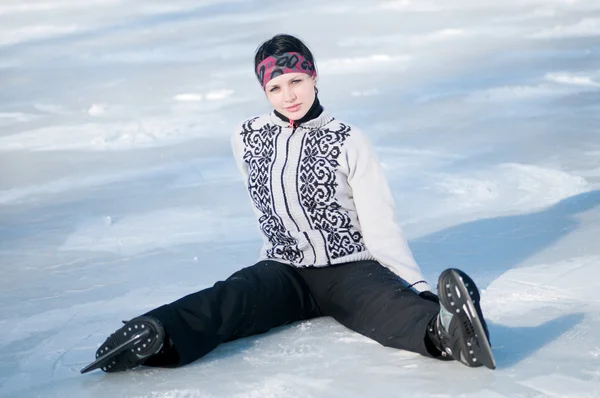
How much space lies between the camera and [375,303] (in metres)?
2.85

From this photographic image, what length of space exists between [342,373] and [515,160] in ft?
8.70

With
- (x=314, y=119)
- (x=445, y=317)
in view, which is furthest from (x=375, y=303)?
(x=314, y=119)

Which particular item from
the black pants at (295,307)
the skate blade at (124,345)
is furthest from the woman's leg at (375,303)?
the skate blade at (124,345)

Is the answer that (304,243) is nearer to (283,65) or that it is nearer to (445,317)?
(283,65)

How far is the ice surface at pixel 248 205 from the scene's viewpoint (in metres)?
2.69

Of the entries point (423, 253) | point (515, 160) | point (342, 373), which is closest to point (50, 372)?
point (342, 373)

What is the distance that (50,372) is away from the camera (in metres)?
2.82

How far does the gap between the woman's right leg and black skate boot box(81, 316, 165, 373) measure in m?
0.04

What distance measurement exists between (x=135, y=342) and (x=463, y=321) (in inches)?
31.9

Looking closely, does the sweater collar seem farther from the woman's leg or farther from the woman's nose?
the woman's leg

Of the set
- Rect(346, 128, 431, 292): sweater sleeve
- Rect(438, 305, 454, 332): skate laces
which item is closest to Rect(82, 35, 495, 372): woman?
Rect(346, 128, 431, 292): sweater sleeve

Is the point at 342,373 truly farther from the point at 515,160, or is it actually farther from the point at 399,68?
the point at 399,68

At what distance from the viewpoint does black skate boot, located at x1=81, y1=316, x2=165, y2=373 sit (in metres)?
2.62

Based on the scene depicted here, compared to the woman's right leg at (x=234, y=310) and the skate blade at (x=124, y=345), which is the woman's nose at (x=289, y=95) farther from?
the skate blade at (x=124, y=345)
